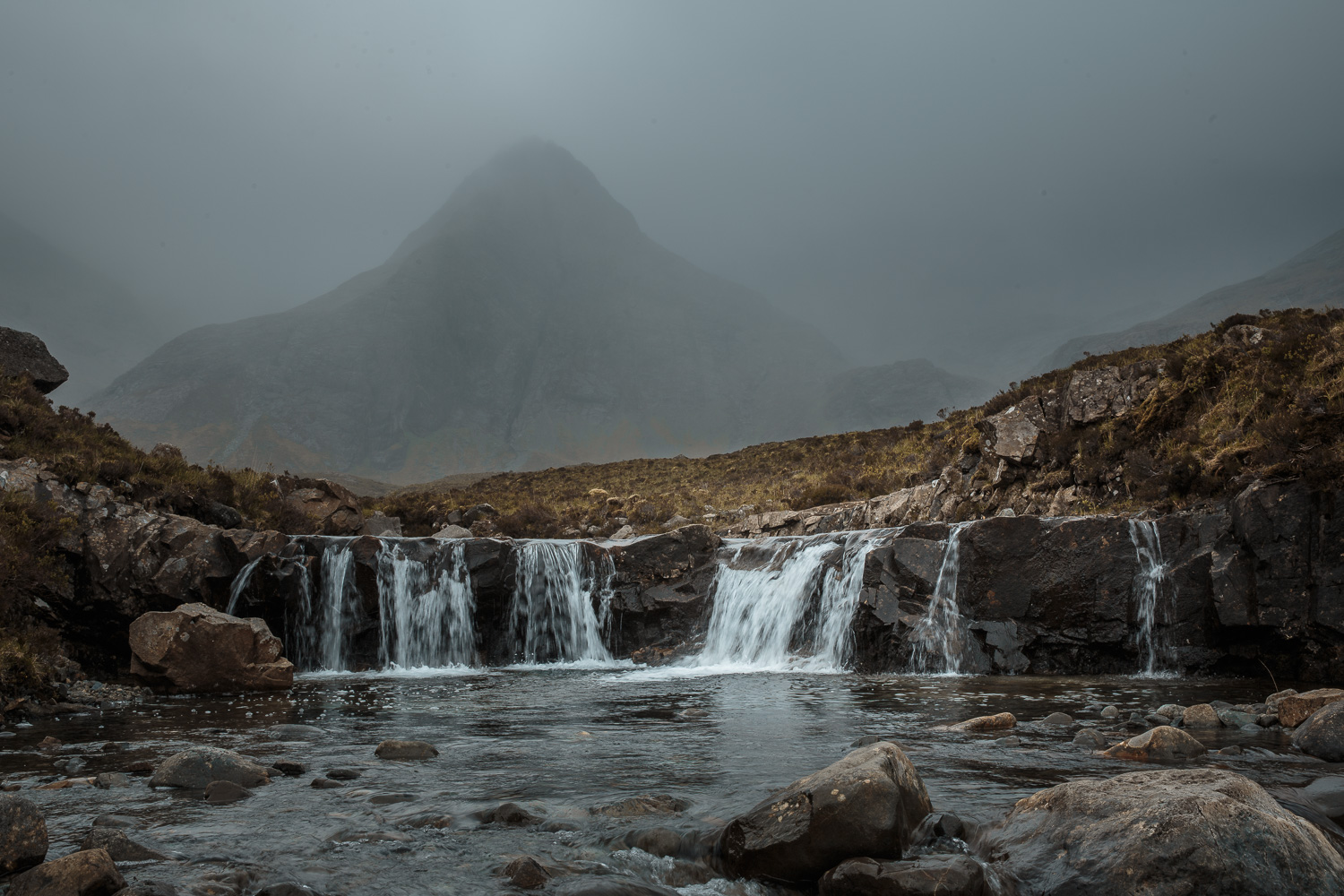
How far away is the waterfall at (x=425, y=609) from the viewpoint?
19672 mm

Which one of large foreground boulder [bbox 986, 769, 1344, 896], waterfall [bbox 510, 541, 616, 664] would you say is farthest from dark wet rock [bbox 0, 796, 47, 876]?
waterfall [bbox 510, 541, 616, 664]

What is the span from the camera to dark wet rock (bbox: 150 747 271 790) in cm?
711

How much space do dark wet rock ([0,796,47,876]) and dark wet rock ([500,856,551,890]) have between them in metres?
3.03

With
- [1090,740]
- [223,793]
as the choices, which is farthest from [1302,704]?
[223,793]

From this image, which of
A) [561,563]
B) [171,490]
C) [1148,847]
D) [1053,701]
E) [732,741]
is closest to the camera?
[1148,847]

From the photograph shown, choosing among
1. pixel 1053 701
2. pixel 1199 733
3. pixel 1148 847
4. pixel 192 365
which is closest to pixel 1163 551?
pixel 1053 701

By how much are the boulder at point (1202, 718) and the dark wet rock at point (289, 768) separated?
10.6m

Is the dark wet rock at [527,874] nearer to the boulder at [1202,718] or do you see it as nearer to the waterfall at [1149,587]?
the boulder at [1202,718]

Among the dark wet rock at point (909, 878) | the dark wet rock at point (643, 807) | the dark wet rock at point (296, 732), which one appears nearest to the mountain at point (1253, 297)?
the dark wet rock at point (296, 732)

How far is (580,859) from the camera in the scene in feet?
17.2

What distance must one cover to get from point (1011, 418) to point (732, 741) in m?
17.2

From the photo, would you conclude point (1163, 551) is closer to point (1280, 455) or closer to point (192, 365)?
point (1280, 455)

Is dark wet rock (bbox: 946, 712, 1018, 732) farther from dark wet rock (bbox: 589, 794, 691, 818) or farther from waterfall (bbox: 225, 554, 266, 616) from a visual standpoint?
waterfall (bbox: 225, 554, 266, 616)

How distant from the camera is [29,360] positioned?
2045 cm
